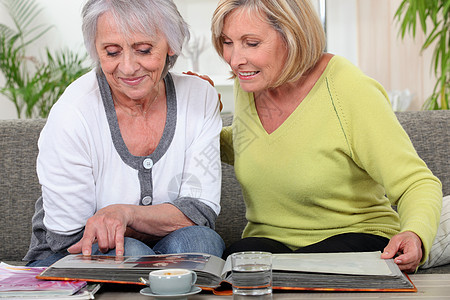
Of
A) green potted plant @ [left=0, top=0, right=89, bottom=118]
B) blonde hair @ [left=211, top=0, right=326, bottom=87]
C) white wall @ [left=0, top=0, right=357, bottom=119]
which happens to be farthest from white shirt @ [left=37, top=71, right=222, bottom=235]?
white wall @ [left=0, top=0, right=357, bottom=119]

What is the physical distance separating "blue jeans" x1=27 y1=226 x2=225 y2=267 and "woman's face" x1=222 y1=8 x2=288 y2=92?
1.28 ft

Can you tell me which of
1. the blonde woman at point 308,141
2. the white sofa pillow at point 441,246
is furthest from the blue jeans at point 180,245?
the white sofa pillow at point 441,246

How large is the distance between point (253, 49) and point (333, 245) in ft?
1.73

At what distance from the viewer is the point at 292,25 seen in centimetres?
141

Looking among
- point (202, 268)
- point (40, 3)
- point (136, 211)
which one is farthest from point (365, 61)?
point (202, 268)

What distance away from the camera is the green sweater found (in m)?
1.36

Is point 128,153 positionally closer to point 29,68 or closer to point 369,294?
point 369,294

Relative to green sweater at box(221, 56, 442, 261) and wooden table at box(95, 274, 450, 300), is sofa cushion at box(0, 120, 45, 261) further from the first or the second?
wooden table at box(95, 274, 450, 300)

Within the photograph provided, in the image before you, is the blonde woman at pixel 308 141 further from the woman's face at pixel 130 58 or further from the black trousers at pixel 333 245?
the woman's face at pixel 130 58

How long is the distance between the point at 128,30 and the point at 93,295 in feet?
2.18

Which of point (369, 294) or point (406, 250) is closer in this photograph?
point (369, 294)

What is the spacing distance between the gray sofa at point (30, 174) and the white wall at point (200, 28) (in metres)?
2.43

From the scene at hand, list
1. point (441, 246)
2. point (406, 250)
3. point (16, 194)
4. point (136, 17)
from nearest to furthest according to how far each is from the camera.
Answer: point (406, 250)
point (136, 17)
point (441, 246)
point (16, 194)

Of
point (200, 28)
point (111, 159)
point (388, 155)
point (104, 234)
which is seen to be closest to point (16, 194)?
point (111, 159)
